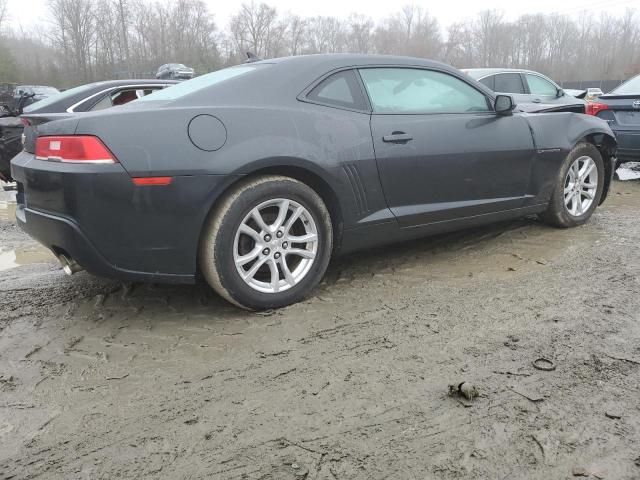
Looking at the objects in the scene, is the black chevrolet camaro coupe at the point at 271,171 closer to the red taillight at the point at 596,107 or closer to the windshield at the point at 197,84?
the windshield at the point at 197,84

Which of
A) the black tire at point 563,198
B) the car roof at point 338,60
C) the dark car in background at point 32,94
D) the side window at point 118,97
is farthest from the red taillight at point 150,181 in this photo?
the dark car in background at point 32,94

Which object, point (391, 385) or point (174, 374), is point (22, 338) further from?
point (391, 385)

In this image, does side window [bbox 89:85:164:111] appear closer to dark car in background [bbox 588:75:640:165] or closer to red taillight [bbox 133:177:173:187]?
red taillight [bbox 133:177:173:187]

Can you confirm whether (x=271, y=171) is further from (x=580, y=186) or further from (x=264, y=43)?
(x=264, y=43)

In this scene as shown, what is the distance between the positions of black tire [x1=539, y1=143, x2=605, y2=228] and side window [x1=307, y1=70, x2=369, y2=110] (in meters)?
2.03

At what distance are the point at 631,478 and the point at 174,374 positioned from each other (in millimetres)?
1782

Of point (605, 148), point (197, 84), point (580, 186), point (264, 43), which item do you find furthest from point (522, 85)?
point (264, 43)

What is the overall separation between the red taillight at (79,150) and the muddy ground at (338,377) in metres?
0.90

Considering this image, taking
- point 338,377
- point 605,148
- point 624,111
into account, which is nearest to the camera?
point 338,377

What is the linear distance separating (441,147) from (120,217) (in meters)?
2.04

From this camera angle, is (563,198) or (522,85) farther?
(522,85)

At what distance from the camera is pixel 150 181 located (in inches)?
103

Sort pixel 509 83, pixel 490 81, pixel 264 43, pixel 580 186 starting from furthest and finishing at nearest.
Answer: pixel 264 43 → pixel 509 83 → pixel 490 81 → pixel 580 186

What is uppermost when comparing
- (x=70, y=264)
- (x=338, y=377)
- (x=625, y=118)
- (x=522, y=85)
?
(x=522, y=85)
